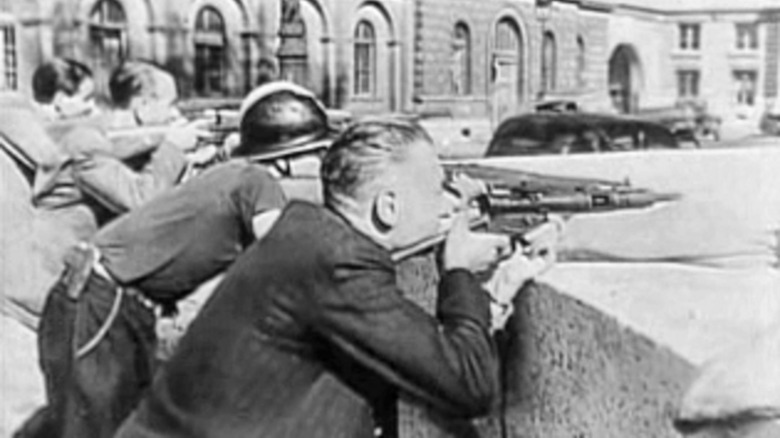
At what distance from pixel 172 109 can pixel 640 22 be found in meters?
0.80

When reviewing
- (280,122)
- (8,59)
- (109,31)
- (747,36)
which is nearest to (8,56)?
(8,59)

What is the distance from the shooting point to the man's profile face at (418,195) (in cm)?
240

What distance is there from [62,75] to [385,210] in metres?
0.72

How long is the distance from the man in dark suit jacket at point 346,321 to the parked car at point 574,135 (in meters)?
0.14

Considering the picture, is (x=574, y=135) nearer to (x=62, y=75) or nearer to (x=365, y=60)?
(x=365, y=60)

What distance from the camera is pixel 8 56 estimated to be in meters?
2.85

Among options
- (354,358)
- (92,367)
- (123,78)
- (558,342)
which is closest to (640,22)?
(558,342)

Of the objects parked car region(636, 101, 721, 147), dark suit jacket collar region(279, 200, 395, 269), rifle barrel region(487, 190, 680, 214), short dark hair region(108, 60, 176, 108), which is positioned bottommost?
dark suit jacket collar region(279, 200, 395, 269)

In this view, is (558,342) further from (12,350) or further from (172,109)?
(12,350)

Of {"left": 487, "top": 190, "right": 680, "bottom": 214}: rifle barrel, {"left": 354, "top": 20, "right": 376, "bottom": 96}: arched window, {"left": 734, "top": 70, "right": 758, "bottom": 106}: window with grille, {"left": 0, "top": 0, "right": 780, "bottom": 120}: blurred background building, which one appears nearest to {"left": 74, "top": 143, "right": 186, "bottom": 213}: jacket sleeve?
{"left": 0, "top": 0, "right": 780, "bottom": 120}: blurred background building

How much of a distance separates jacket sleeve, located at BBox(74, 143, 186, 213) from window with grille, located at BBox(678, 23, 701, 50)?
85 centimetres

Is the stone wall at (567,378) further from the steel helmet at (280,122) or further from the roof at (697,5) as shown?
the roof at (697,5)

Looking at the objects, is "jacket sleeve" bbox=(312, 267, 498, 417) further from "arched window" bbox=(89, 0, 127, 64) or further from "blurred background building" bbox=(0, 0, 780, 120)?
"arched window" bbox=(89, 0, 127, 64)

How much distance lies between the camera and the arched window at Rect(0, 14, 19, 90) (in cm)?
281
